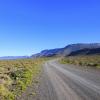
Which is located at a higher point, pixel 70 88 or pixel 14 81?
pixel 14 81

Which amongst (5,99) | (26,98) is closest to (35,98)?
(26,98)

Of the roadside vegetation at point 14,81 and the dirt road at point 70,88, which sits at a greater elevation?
the roadside vegetation at point 14,81

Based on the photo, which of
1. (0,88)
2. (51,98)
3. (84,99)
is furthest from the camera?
(0,88)

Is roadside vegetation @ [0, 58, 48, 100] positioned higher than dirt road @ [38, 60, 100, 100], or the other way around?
roadside vegetation @ [0, 58, 48, 100]

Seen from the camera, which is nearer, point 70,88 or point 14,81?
point 70,88

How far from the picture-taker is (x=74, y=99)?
42.3 feet

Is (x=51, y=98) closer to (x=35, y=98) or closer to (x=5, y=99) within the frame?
(x=35, y=98)

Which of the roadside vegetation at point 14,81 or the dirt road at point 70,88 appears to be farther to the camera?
the roadside vegetation at point 14,81

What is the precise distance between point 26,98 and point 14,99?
0.66 m

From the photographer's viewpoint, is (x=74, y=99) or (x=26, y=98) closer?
(x=74, y=99)

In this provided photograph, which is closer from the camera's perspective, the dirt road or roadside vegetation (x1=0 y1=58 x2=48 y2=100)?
the dirt road

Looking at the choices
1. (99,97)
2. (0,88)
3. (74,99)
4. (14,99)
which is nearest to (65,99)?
(74,99)

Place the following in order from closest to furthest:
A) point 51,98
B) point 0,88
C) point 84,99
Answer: point 84,99 → point 51,98 → point 0,88

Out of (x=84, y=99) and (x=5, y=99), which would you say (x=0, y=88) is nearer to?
(x=5, y=99)
